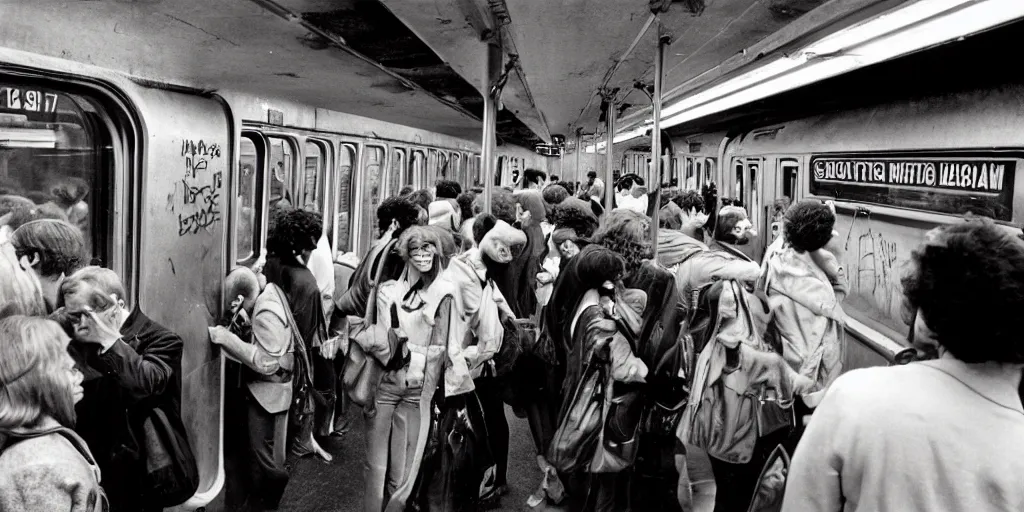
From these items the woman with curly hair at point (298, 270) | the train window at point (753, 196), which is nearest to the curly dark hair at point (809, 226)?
the woman with curly hair at point (298, 270)

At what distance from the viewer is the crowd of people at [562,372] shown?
5.42ft

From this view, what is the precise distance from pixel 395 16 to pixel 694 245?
2040mm

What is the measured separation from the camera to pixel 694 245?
5020 mm

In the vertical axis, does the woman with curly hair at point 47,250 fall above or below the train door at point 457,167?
below

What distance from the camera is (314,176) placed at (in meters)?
6.96

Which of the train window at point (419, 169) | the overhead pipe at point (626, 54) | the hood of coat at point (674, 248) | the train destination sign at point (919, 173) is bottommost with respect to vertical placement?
the hood of coat at point (674, 248)

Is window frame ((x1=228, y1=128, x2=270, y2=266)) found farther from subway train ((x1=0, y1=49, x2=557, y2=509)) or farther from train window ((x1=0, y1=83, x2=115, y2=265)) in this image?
train window ((x1=0, y1=83, x2=115, y2=265))

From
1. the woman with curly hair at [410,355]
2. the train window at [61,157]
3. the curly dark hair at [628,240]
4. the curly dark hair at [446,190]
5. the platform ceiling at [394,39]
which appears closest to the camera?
the train window at [61,157]

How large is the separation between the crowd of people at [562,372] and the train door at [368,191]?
2.43 metres

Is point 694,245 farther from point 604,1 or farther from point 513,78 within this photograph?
point 513,78

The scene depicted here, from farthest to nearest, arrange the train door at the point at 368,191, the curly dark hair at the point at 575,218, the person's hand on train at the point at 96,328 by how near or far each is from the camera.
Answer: the train door at the point at 368,191, the curly dark hair at the point at 575,218, the person's hand on train at the point at 96,328

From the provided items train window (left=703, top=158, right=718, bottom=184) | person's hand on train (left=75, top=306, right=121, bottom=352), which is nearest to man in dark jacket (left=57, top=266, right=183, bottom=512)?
person's hand on train (left=75, top=306, right=121, bottom=352)

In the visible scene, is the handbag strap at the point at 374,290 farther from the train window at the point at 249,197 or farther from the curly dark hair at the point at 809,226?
the curly dark hair at the point at 809,226

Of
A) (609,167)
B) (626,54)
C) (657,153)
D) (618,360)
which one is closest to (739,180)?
(609,167)
